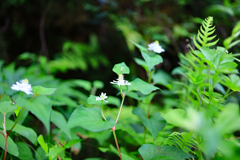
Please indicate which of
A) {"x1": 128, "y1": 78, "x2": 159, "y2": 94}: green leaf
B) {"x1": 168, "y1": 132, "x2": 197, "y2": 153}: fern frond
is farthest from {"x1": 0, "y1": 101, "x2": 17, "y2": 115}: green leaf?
{"x1": 168, "y1": 132, "x2": 197, "y2": 153}: fern frond

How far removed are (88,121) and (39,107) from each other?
13 centimetres

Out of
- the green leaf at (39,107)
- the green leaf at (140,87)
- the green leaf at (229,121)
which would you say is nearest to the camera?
the green leaf at (229,121)

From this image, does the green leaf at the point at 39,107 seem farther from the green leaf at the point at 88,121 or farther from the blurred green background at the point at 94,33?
the blurred green background at the point at 94,33

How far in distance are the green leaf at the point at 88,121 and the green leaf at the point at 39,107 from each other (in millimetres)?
55

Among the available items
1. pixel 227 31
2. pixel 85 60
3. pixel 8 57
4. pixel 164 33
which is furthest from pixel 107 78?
pixel 227 31

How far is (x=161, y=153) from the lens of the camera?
455 millimetres

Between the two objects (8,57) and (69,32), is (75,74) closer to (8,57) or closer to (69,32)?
(69,32)

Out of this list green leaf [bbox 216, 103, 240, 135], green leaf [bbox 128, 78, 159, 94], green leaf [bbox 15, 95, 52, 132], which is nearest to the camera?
green leaf [bbox 216, 103, 240, 135]

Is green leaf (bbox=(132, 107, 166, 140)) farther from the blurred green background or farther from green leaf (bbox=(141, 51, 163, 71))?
the blurred green background

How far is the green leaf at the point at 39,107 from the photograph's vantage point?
0.38m

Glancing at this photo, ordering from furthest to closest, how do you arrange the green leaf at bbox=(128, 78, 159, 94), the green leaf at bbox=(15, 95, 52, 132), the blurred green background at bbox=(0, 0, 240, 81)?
the blurred green background at bbox=(0, 0, 240, 81) < the green leaf at bbox=(128, 78, 159, 94) < the green leaf at bbox=(15, 95, 52, 132)

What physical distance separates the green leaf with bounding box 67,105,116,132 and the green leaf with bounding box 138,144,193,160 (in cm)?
13

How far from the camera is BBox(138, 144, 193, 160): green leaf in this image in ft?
1.40

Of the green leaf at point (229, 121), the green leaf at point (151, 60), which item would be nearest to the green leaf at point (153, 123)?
the green leaf at point (151, 60)
